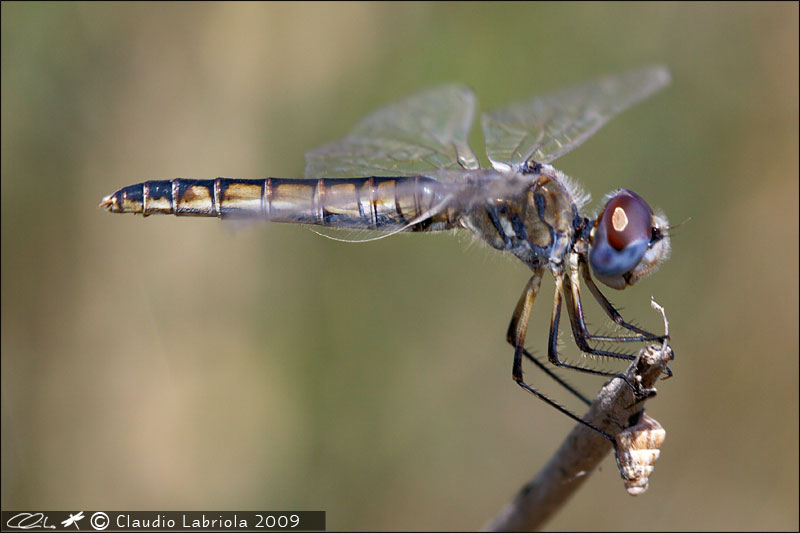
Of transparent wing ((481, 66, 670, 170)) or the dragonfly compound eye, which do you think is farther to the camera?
transparent wing ((481, 66, 670, 170))

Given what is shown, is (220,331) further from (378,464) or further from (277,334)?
(378,464)

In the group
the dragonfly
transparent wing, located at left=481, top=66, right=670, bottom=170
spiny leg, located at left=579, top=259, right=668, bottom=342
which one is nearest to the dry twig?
the dragonfly

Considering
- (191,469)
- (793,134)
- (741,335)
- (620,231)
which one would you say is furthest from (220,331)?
(793,134)
